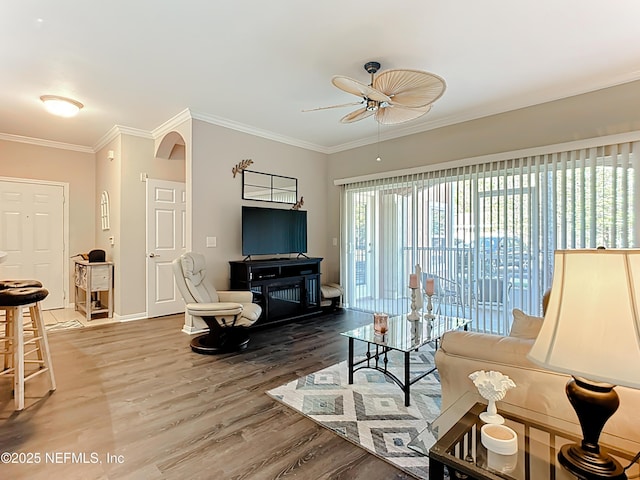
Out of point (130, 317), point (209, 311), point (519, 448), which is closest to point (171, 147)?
point (130, 317)

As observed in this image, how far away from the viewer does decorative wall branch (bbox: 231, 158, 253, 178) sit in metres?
4.66

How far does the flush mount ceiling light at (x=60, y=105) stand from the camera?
3670mm

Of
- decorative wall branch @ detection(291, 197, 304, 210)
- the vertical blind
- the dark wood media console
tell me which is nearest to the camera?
the vertical blind

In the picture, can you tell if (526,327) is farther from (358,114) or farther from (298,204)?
(298,204)

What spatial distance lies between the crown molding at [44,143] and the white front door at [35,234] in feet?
2.10

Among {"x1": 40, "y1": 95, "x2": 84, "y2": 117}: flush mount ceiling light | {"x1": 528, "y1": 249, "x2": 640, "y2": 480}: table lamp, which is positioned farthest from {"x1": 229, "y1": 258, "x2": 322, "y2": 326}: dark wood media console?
{"x1": 528, "y1": 249, "x2": 640, "y2": 480}: table lamp

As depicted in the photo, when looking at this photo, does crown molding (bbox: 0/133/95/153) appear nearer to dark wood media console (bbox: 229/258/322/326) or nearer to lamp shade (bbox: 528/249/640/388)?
dark wood media console (bbox: 229/258/322/326)

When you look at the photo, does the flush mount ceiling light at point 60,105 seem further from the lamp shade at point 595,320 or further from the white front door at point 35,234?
the lamp shade at point 595,320

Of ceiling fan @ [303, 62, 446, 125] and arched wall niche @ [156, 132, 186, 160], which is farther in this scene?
arched wall niche @ [156, 132, 186, 160]

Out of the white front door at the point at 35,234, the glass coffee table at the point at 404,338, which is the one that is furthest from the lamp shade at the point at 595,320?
the white front door at the point at 35,234

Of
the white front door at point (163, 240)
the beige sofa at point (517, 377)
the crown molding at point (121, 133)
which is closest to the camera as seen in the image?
the beige sofa at point (517, 377)

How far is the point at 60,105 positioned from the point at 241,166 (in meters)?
2.08

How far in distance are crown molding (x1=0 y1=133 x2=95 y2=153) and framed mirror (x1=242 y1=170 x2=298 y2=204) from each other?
3.24m

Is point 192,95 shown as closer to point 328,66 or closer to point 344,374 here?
point 328,66
